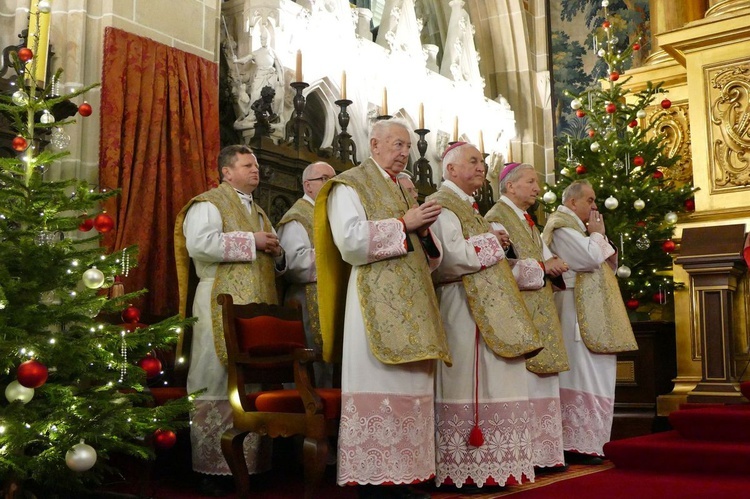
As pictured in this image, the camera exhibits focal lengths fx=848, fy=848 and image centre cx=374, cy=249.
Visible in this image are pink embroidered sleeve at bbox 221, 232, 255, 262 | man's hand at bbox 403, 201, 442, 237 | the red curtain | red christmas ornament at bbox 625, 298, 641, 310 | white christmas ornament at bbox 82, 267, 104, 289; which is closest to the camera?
white christmas ornament at bbox 82, 267, 104, 289

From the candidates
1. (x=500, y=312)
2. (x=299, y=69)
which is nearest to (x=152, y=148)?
(x=299, y=69)

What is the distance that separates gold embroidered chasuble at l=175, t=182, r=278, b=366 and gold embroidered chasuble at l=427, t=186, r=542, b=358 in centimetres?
110

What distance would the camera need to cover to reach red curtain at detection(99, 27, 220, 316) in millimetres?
5129

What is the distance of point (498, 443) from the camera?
154 inches

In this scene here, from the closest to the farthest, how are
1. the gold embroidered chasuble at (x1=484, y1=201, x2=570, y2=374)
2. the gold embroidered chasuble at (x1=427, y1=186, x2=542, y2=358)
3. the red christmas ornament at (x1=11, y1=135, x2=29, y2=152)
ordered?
the red christmas ornament at (x1=11, y1=135, x2=29, y2=152) < the gold embroidered chasuble at (x1=427, y1=186, x2=542, y2=358) < the gold embroidered chasuble at (x1=484, y1=201, x2=570, y2=374)

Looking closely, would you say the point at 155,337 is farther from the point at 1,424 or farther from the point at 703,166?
the point at 703,166

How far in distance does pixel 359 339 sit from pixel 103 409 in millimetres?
1061

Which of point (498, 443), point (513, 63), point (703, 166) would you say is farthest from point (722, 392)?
point (513, 63)

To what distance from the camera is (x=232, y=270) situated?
4.39 meters

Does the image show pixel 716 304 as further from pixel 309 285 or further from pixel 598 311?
pixel 309 285

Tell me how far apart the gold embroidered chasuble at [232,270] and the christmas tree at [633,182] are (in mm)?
3377

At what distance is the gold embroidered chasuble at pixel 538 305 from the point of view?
15.4 ft

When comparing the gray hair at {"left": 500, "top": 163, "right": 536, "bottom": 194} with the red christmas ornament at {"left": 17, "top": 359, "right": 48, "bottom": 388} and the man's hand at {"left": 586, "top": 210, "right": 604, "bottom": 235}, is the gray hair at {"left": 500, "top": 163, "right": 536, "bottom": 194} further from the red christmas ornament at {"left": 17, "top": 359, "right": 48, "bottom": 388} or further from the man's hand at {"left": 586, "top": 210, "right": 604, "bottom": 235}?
the red christmas ornament at {"left": 17, "top": 359, "right": 48, "bottom": 388}

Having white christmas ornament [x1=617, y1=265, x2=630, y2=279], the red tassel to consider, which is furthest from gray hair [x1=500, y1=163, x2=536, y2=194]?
white christmas ornament [x1=617, y1=265, x2=630, y2=279]
